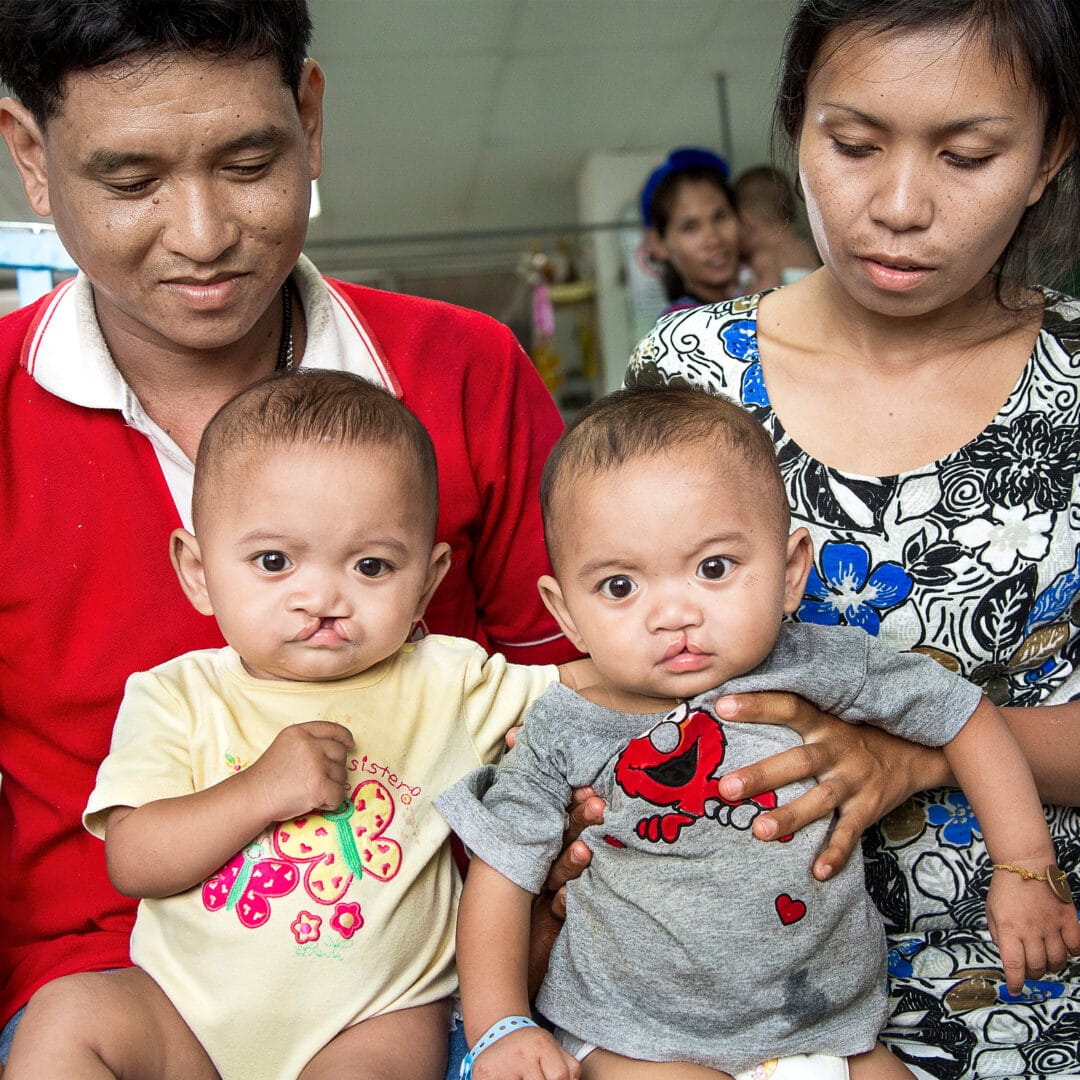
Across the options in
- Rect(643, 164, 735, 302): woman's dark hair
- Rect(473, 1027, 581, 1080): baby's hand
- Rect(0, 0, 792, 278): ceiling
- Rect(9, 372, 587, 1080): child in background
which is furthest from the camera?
Rect(0, 0, 792, 278): ceiling

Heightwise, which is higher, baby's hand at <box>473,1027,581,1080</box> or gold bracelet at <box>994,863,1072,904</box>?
gold bracelet at <box>994,863,1072,904</box>

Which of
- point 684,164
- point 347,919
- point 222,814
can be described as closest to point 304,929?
point 347,919

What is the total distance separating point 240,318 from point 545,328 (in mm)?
6772

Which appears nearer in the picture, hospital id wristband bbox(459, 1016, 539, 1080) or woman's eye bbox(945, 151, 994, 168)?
hospital id wristband bbox(459, 1016, 539, 1080)

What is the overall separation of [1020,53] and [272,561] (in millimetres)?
1048

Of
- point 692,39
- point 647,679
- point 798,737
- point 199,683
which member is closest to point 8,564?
point 199,683

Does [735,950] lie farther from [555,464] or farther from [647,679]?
[555,464]

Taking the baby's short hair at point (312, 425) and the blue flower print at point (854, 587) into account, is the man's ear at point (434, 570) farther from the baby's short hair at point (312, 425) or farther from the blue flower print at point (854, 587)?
the blue flower print at point (854, 587)

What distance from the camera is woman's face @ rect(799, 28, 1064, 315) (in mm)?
1452

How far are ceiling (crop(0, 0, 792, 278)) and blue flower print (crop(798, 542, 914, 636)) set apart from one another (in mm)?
4261

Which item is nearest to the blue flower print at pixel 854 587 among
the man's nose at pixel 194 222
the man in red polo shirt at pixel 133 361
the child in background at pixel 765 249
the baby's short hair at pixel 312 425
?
the man in red polo shirt at pixel 133 361

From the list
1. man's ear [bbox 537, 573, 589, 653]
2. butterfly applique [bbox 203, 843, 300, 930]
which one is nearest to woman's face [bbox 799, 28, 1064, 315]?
man's ear [bbox 537, 573, 589, 653]

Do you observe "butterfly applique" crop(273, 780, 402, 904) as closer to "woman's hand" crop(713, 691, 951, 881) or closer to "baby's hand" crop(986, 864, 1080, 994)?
"woman's hand" crop(713, 691, 951, 881)

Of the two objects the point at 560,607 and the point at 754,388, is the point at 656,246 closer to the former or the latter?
the point at 754,388
